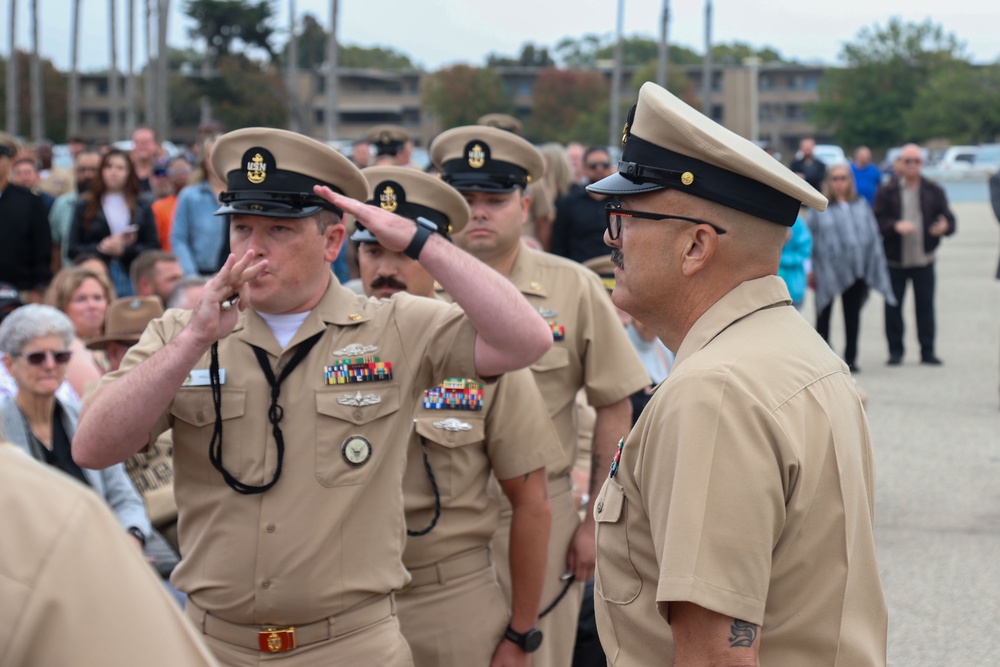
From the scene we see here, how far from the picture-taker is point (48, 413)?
5.34 meters

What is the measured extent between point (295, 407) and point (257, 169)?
65 cm

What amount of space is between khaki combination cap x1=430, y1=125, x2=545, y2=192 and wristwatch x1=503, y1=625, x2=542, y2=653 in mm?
1722

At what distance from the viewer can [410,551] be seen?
12.6 ft

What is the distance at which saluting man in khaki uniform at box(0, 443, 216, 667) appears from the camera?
1169 millimetres

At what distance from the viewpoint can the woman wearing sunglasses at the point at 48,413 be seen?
518cm

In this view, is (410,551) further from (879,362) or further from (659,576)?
(879,362)

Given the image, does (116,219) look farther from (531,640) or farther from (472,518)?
(531,640)

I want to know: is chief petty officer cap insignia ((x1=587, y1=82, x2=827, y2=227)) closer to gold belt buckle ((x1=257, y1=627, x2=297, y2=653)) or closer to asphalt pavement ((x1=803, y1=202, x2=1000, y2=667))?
gold belt buckle ((x1=257, y1=627, x2=297, y2=653))

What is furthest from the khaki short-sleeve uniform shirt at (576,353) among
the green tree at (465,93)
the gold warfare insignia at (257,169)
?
the green tree at (465,93)

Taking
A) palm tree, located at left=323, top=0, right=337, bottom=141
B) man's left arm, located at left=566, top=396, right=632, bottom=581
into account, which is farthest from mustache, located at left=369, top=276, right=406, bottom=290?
palm tree, located at left=323, top=0, right=337, bottom=141

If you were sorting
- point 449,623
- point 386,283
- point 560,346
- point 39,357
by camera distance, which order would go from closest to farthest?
1. point 449,623
2. point 386,283
3. point 560,346
4. point 39,357

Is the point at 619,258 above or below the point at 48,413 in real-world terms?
above

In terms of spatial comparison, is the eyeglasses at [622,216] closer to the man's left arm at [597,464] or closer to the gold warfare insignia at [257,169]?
the gold warfare insignia at [257,169]

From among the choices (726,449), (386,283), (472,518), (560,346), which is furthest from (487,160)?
(726,449)
